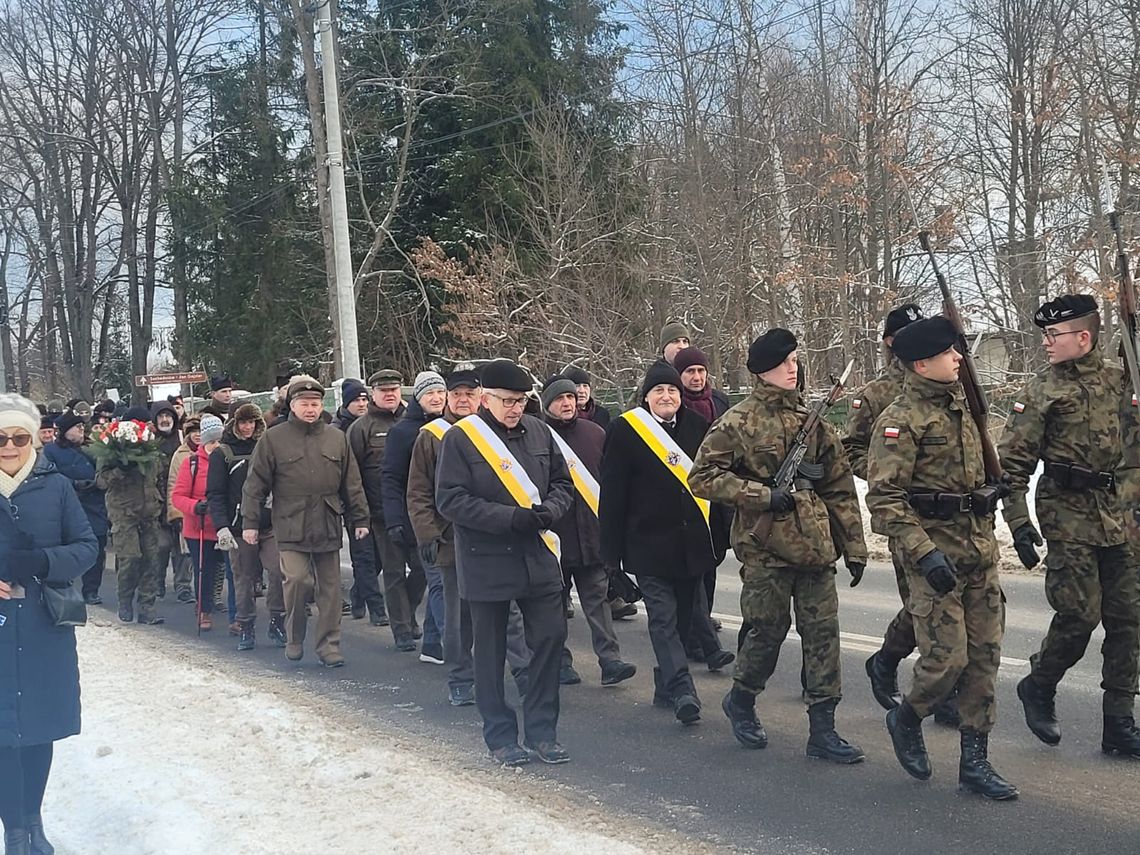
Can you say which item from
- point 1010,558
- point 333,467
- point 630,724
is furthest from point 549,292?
point 630,724

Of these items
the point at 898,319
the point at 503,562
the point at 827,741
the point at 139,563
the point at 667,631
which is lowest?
the point at 827,741

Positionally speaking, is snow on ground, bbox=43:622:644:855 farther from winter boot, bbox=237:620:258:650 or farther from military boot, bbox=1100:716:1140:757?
military boot, bbox=1100:716:1140:757

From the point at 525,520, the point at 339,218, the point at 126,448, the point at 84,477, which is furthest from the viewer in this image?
the point at 339,218

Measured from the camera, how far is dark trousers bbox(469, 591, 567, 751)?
20.9 feet

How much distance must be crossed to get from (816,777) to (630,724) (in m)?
1.44

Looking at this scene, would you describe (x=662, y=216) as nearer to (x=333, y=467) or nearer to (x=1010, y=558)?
(x=1010, y=558)

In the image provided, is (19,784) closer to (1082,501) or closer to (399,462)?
(399,462)

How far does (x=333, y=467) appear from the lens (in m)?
9.16

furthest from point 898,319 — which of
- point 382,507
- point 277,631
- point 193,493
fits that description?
point 193,493

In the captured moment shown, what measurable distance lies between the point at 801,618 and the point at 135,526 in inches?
305

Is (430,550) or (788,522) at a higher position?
(788,522)

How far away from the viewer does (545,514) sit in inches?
248

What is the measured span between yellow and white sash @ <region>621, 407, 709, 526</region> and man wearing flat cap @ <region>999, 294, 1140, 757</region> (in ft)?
6.29

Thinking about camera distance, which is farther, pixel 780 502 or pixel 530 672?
pixel 530 672
